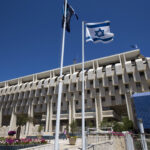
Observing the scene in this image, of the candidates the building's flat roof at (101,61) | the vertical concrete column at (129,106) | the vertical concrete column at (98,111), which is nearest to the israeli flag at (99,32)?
the vertical concrete column at (129,106)

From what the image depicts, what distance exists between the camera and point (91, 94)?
3409 centimetres

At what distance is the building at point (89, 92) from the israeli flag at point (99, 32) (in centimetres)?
2302

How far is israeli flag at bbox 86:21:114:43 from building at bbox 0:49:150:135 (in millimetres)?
23023

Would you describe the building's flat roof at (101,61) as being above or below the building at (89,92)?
above

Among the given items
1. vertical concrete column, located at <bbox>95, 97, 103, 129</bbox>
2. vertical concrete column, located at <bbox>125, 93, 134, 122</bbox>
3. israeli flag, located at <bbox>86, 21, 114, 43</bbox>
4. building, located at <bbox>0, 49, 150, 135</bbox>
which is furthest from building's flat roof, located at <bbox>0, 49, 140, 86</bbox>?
israeli flag, located at <bbox>86, 21, 114, 43</bbox>

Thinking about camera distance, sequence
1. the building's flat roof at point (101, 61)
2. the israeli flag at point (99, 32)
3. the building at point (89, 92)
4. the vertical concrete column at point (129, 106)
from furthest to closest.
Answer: the building's flat roof at point (101, 61), the building at point (89, 92), the vertical concrete column at point (129, 106), the israeli flag at point (99, 32)

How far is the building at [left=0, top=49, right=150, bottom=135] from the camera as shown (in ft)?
100

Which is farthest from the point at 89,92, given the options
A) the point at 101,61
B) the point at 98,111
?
the point at 101,61

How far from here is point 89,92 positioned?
3553cm

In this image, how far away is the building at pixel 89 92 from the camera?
30578 mm

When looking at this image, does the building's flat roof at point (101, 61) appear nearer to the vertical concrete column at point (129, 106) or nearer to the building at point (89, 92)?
the building at point (89, 92)

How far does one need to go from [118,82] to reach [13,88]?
34.1 m

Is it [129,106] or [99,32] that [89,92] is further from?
[99,32]

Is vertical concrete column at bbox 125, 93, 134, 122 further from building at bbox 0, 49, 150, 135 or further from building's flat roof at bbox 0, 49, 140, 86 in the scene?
building's flat roof at bbox 0, 49, 140, 86
